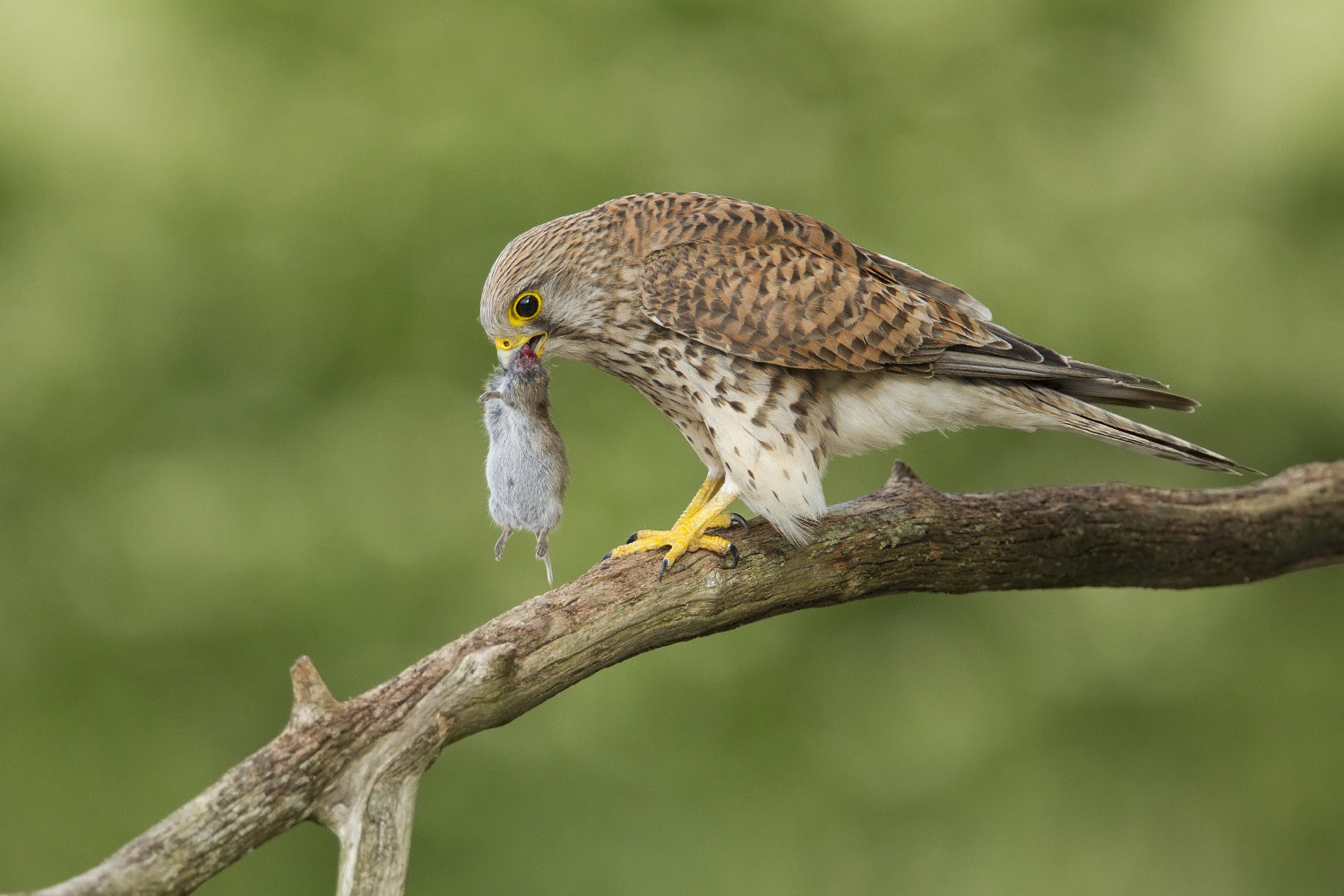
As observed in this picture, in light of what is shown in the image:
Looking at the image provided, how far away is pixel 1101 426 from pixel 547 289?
3.87 ft

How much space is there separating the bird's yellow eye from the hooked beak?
46 millimetres

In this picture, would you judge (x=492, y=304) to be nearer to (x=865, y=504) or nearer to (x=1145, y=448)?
(x=865, y=504)

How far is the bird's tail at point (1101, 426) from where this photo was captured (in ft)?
8.60

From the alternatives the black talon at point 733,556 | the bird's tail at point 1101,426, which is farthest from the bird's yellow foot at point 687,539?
Result: the bird's tail at point 1101,426

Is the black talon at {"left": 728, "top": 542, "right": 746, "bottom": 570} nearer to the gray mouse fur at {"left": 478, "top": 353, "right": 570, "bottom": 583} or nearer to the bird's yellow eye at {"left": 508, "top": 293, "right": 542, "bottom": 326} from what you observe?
the gray mouse fur at {"left": 478, "top": 353, "right": 570, "bottom": 583}

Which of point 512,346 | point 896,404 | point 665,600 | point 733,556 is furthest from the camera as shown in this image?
point 896,404

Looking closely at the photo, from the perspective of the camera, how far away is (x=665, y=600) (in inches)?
99.5

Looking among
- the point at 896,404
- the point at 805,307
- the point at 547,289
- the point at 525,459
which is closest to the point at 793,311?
the point at 805,307

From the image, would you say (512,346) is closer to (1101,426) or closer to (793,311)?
(793,311)

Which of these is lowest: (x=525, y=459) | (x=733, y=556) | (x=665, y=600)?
(x=665, y=600)

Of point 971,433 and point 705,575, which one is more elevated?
point 971,433

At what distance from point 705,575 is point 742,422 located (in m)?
0.35

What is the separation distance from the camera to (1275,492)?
320cm

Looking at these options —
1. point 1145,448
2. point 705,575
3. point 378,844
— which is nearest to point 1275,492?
point 1145,448
